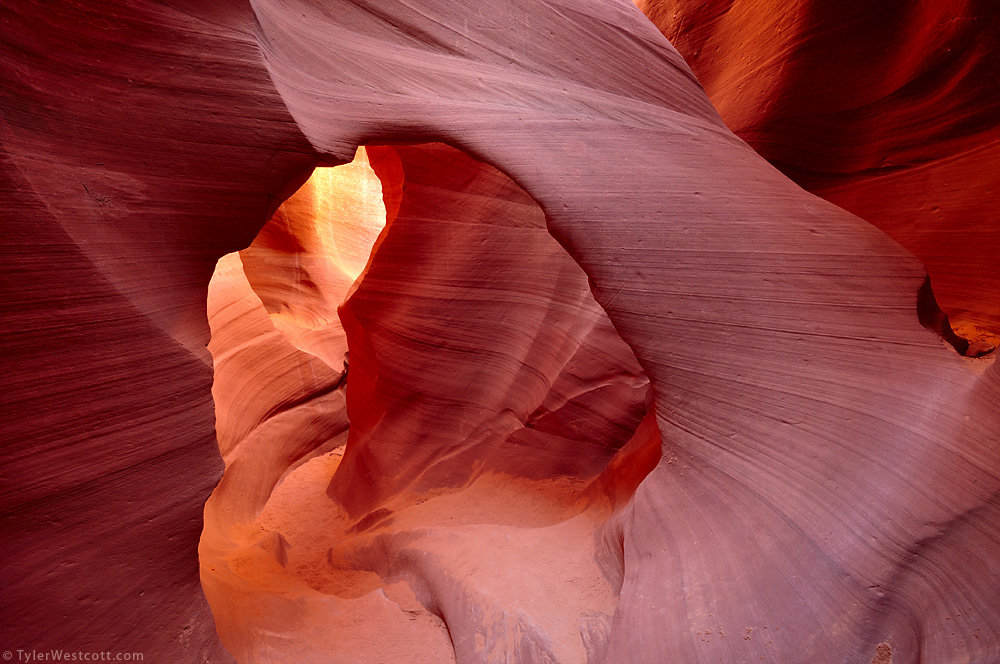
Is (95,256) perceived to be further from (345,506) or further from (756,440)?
(345,506)

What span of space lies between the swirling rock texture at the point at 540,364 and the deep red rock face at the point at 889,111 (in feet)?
0.14

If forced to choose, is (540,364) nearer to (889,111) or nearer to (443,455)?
(443,455)

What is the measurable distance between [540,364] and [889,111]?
3870 millimetres

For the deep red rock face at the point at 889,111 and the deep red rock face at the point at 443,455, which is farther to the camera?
the deep red rock face at the point at 889,111

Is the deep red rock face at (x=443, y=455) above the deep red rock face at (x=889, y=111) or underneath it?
underneath

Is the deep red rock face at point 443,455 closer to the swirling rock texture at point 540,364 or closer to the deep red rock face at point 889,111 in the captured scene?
the swirling rock texture at point 540,364

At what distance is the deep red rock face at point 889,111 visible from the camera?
13.1 ft

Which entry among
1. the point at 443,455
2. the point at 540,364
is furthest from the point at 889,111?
the point at 443,455

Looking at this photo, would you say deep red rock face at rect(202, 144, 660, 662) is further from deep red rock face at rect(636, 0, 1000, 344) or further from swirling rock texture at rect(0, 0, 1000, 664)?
deep red rock face at rect(636, 0, 1000, 344)

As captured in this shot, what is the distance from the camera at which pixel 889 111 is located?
177 inches

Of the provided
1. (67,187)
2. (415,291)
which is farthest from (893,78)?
(67,187)

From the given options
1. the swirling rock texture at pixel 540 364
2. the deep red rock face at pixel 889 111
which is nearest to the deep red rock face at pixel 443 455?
the swirling rock texture at pixel 540 364

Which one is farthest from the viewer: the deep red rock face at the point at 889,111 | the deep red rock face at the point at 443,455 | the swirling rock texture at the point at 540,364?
the deep red rock face at the point at 889,111

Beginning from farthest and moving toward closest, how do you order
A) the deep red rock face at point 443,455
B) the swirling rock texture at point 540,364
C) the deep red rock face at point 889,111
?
1. the deep red rock face at point 889,111
2. the deep red rock face at point 443,455
3. the swirling rock texture at point 540,364
